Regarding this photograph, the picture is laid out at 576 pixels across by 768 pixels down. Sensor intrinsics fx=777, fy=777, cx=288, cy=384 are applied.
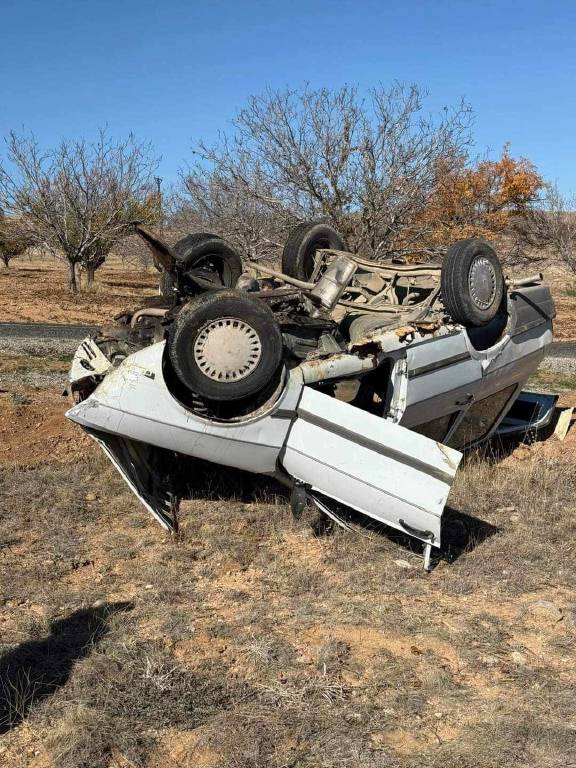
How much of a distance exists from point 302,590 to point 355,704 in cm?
117

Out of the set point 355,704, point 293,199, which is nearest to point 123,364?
point 355,704

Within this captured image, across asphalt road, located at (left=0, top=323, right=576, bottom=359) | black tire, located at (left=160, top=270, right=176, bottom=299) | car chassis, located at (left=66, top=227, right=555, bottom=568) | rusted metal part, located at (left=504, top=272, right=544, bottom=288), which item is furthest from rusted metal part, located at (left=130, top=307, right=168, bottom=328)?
asphalt road, located at (left=0, top=323, right=576, bottom=359)

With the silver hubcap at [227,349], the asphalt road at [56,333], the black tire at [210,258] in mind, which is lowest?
the asphalt road at [56,333]

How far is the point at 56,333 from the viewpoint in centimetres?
1473

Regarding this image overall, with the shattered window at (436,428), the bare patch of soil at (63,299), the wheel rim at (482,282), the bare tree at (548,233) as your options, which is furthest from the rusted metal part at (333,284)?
the bare tree at (548,233)

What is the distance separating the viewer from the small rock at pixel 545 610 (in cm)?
412

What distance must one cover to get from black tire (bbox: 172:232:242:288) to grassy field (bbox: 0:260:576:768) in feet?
6.00

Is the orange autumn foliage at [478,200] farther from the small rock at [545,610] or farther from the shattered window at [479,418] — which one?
the small rock at [545,610]

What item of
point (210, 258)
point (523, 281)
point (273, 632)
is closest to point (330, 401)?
point (273, 632)

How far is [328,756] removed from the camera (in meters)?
2.92

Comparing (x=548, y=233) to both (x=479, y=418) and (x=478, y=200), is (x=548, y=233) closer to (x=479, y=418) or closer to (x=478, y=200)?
(x=478, y=200)

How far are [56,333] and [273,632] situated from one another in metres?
11.9

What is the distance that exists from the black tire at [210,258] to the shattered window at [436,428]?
2.08m

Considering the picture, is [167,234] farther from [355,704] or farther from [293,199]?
[355,704]
